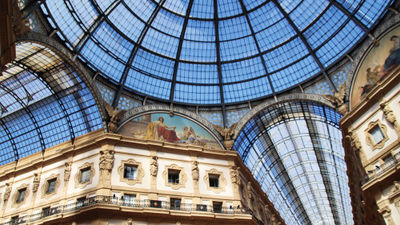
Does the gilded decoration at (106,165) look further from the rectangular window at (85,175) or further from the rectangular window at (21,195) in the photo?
the rectangular window at (21,195)

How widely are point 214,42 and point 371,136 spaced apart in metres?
20.3

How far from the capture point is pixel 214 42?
4156 centimetres

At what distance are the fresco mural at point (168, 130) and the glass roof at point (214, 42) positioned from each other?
308 cm

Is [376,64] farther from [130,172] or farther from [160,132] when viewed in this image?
[130,172]

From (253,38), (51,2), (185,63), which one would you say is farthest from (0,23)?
(253,38)

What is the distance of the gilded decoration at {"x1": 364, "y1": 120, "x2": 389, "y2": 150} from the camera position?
2939 cm

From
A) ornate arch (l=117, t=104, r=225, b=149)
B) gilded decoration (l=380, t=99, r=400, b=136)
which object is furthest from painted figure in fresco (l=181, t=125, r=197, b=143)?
gilded decoration (l=380, t=99, r=400, b=136)

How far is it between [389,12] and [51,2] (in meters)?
31.3

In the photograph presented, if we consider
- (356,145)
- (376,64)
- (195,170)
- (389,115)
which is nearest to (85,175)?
(195,170)

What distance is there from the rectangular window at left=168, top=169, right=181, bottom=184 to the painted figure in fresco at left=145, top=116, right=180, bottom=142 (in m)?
4.15

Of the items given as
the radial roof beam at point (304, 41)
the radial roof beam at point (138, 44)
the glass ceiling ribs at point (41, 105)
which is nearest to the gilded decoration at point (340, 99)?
the radial roof beam at point (304, 41)

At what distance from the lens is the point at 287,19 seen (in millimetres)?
38938

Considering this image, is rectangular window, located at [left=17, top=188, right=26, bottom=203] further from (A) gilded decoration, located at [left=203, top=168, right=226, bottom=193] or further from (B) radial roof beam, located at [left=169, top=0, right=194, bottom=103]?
(A) gilded decoration, located at [left=203, top=168, right=226, bottom=193]

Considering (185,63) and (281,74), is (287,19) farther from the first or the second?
(185,63)
